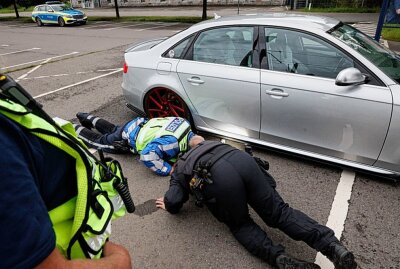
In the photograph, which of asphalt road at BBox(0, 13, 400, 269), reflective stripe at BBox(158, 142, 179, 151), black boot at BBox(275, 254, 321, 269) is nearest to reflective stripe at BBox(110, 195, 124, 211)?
asphalt road at BBox(0, 13, 400, 269)

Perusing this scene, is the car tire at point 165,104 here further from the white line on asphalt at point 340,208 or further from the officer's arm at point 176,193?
the white line on asphalt at point 340,208

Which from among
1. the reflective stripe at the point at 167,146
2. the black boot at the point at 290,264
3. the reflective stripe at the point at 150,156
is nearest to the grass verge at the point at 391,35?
the reflective stripe at the point at 167,146

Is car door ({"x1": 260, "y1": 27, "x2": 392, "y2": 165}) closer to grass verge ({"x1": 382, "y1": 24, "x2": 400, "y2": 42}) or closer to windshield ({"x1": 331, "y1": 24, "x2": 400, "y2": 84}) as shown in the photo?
windshield ({"x1": 331, "y1": 24, "x2": 400, "y2": 84})

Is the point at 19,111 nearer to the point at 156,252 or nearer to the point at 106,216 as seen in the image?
the point at 106,216

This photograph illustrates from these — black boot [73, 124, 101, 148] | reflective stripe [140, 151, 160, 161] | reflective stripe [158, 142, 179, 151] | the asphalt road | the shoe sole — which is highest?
reflective stripe [158, 142, 179, 151]

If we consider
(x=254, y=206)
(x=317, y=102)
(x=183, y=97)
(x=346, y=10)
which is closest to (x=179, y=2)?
(x=346, y=10)

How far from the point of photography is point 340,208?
2.77 metres

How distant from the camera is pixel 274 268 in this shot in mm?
2188

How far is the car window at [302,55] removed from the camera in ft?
9.59

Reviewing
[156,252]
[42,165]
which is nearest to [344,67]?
[156,252]

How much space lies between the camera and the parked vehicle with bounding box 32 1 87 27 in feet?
65.7

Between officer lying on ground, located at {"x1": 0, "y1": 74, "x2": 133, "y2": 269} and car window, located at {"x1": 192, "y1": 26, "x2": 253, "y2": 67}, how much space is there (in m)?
2.58

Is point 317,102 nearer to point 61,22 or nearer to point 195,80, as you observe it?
point 195,80

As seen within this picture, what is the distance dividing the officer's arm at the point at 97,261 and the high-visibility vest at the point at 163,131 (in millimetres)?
1992
